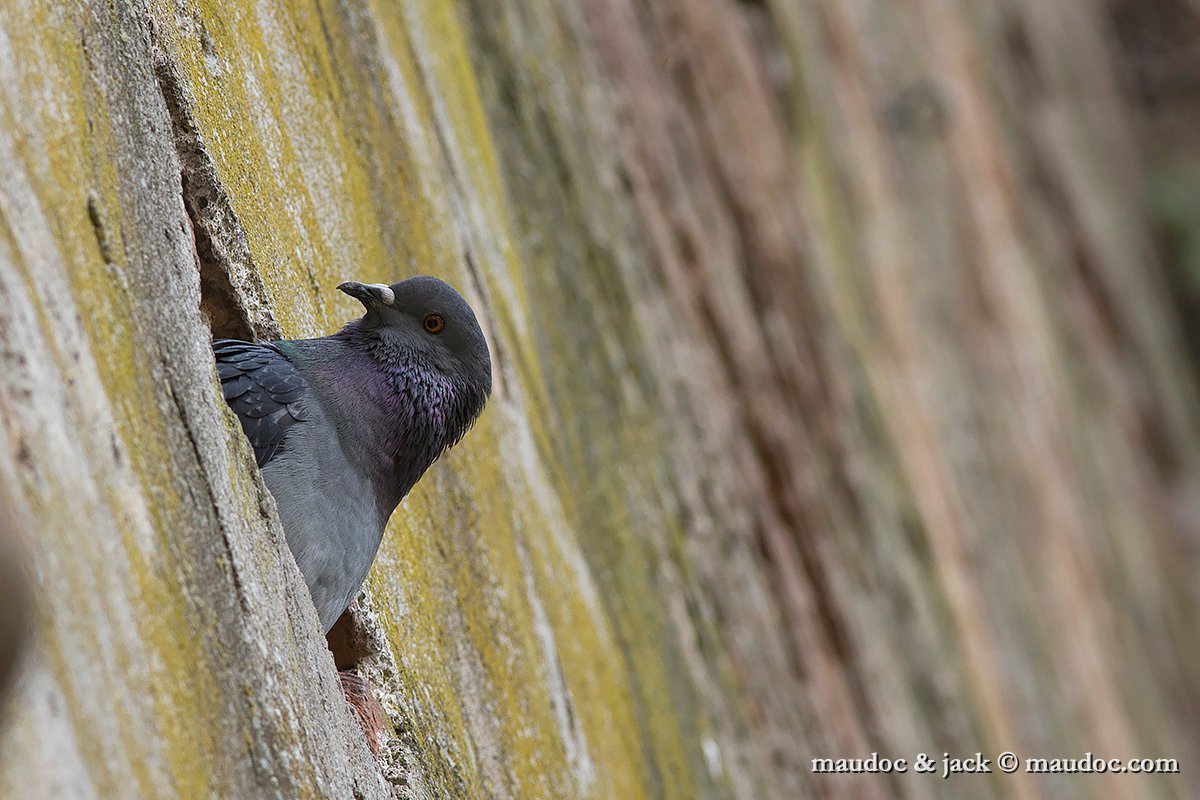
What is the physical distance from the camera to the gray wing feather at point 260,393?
267 centimetres

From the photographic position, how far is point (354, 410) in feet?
9.43

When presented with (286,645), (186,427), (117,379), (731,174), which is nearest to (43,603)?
(117,379)

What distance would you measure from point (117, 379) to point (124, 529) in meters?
0.22

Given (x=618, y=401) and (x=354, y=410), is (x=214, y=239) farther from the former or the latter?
(x=618, y=401)

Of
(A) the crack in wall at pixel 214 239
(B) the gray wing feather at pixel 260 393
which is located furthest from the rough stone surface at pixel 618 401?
(B) the gray wing feather at pixel 260 393

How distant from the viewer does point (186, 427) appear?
2059mm

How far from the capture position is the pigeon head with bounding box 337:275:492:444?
121 inches

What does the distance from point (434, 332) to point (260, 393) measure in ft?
1.76

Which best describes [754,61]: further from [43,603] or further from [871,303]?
[43,603]

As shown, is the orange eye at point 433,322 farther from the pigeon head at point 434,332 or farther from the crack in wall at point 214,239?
the crack in wall at point 214,239

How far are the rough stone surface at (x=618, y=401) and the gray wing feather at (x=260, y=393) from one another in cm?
14

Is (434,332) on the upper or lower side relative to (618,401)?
upper

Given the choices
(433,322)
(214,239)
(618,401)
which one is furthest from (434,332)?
(618,401)

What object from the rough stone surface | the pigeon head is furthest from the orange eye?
the rough stone surface
